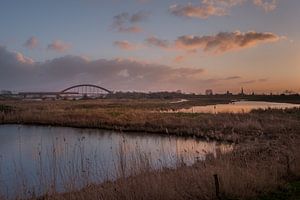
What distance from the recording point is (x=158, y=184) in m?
7.55

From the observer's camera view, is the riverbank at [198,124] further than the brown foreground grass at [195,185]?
Yes

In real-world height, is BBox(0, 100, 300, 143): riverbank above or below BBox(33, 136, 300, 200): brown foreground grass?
below

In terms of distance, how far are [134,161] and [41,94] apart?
164141 millimetres

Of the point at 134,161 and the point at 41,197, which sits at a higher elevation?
the point at 134,161

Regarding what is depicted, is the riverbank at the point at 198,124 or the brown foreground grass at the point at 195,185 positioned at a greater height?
the brown foreground grass at the point at 195,185

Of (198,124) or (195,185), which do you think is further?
(198,124)

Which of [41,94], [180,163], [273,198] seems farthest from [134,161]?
[41,94]

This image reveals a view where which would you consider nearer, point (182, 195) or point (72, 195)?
point (182, 195)

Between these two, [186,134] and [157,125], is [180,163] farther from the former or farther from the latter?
[157,125]

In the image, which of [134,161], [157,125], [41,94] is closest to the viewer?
[134,161]

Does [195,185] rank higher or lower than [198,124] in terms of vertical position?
higher

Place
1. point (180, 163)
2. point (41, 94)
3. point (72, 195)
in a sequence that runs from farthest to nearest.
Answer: point (41, 94)
point (180, 163)
point (72, 195)

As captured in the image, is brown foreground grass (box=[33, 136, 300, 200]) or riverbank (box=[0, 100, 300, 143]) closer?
brown foreground grass (box=[33, 136, 300, 200])

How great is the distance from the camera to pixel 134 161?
990cm
